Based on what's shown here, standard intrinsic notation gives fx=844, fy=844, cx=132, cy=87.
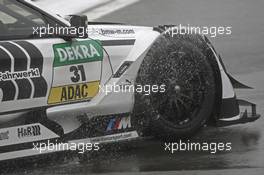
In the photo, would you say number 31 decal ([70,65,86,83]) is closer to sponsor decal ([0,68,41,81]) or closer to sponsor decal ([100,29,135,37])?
sponsor decal ([0,68,41,81])

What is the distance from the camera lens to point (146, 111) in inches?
278

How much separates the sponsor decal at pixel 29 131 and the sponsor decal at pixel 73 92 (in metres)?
0.24

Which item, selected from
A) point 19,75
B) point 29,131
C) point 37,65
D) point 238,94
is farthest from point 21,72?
point 238,94

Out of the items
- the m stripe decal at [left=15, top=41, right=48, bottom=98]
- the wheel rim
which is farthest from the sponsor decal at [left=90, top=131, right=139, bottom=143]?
the m stripe decal at [left=15, top=41, right=48, bottom=98]

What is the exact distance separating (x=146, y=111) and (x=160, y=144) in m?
0.52

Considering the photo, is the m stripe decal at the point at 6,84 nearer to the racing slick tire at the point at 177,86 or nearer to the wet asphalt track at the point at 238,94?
the wet asphalt track at the point at 238,94

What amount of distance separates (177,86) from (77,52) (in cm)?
97

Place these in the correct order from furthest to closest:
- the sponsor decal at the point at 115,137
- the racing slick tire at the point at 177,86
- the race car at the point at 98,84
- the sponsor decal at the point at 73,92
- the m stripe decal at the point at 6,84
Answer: the racing slick tire at the point at 177,86, the sponsor decal at the point at 115,137, the sponsor decal at the point at 73,92, the race car at the point at 98,84, the m stripe decal at the point at 6,84

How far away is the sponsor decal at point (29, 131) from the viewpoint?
260 inches

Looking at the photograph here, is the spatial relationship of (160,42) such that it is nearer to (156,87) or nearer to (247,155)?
(156,87)

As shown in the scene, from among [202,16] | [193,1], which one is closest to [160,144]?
[202,16]

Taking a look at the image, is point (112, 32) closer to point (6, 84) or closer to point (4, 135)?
point (6, 84)

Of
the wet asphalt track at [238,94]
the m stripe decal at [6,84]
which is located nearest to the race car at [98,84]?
the m stripe decal at [6,84]

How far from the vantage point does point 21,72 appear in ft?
21.5
